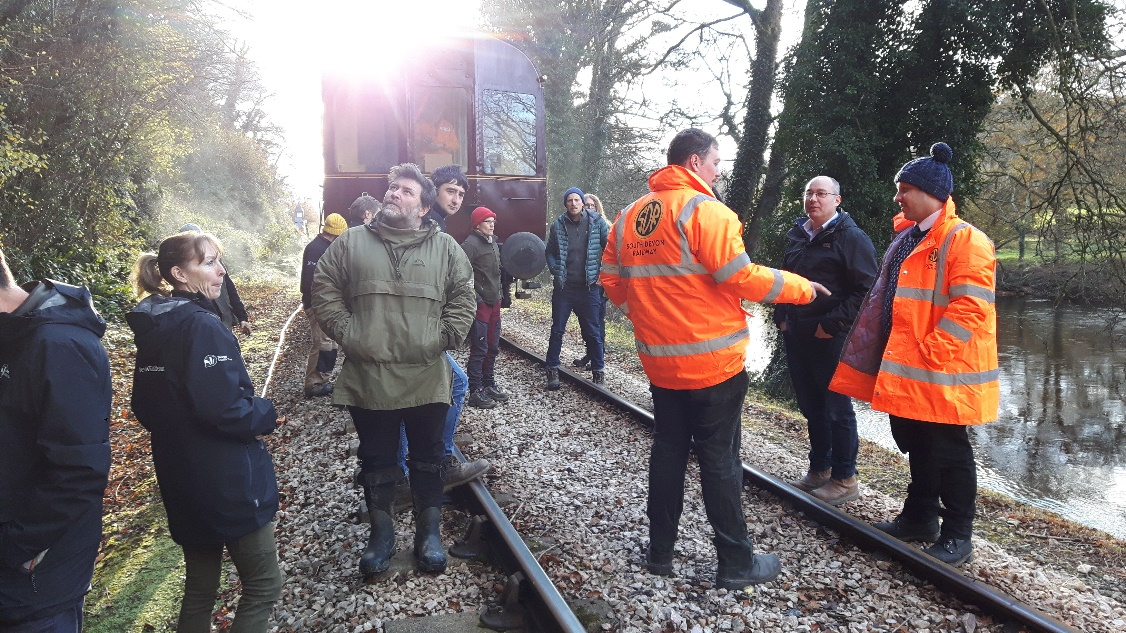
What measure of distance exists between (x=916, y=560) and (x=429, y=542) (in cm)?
234

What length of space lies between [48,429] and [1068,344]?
58.7 ft

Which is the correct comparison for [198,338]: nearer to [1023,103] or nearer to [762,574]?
[762,574]

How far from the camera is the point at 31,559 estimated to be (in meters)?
1.91

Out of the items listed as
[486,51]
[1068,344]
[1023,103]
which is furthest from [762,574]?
[1068,344]

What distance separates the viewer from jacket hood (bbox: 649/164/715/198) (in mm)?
3029

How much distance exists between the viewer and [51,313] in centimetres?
194

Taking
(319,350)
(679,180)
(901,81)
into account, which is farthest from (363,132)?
(901,81)

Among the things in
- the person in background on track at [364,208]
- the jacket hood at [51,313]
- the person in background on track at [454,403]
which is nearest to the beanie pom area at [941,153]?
the person in background on track at [454,403]

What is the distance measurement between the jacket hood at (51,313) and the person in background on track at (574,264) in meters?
4.86

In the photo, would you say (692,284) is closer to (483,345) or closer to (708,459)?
(708,459)

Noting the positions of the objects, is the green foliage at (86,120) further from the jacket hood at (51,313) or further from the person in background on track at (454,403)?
the jacket hood at (51,313)

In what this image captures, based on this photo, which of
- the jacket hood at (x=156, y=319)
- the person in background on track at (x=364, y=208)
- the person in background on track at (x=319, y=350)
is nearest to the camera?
the jacket hood at (x=156, y=319)

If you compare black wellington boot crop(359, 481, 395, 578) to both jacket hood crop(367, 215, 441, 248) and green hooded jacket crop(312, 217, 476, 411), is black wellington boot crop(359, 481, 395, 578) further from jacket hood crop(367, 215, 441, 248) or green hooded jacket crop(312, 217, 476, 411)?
jacket hood crop(367, 215, 441, 248)

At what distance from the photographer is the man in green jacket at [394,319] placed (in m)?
3.10
